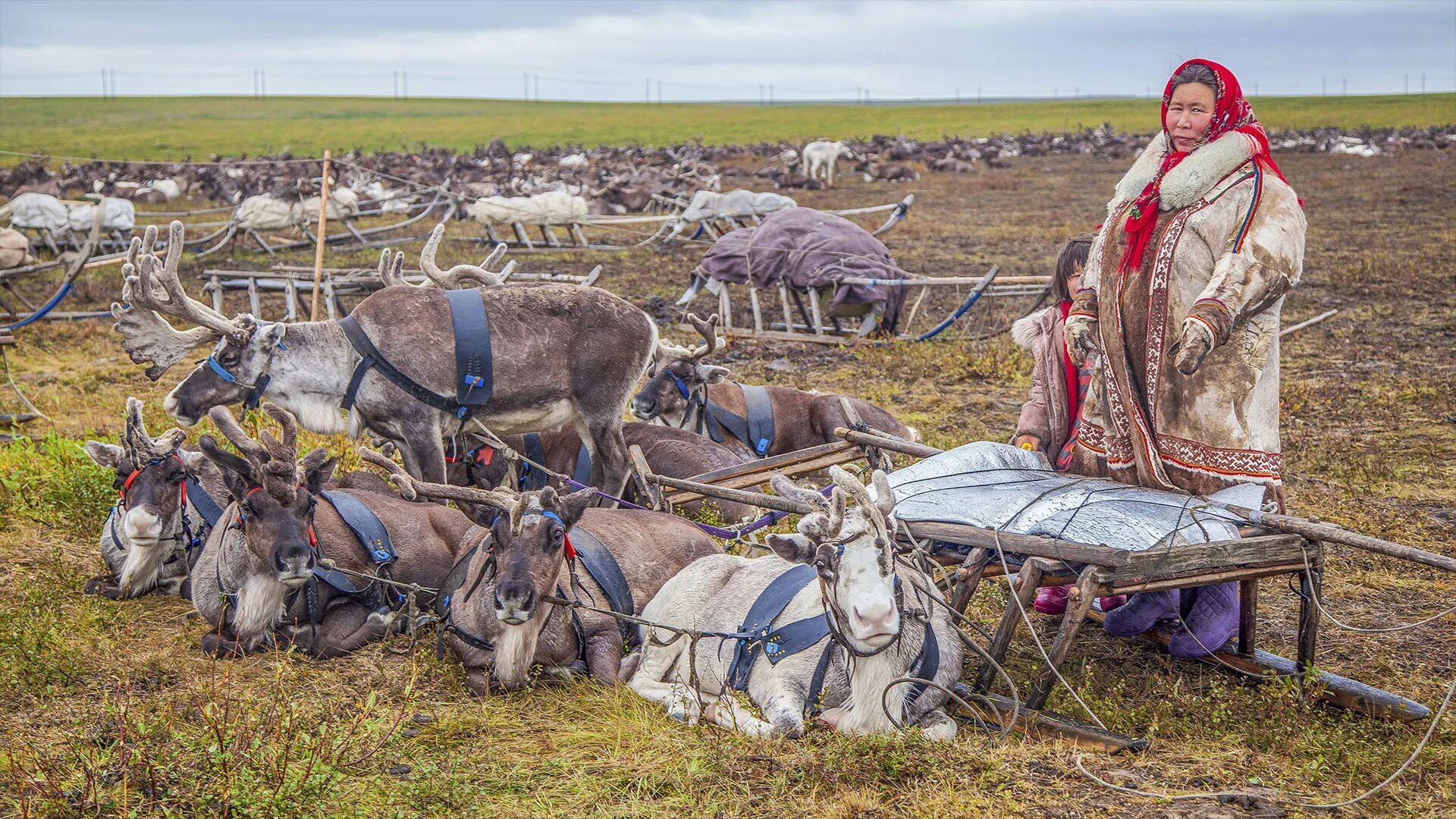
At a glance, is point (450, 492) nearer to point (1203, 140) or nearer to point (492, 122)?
point (1203, 140)

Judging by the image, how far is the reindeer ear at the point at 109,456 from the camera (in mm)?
6816

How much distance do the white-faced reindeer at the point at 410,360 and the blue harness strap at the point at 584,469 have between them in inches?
16.5

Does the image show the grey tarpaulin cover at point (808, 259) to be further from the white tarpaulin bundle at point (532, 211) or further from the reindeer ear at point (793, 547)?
the reindeer ear at point (793, 547)

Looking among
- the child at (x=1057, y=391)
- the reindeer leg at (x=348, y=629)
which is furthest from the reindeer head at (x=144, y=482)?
the child at (x=1057, y=391)

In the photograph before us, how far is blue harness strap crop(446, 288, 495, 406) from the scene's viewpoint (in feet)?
22.5

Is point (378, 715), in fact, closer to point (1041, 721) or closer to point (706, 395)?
point (1041, 721)

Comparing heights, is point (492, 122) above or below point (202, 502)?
above

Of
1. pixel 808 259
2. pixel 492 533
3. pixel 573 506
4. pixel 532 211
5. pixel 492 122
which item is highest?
pixel 492 122

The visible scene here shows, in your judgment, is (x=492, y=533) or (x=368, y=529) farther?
(x=368, y=529)

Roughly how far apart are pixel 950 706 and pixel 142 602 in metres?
4.65

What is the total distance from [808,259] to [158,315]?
8.16 metres

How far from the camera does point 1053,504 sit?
16.8 ft

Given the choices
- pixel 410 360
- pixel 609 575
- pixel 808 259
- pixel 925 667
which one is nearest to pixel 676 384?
pixel 410 360

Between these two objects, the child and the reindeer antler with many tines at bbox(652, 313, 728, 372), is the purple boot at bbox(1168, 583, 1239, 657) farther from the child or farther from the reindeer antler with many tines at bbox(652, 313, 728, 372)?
the reindeer antler with many tines at bbox(652, 313, 728, 372)
